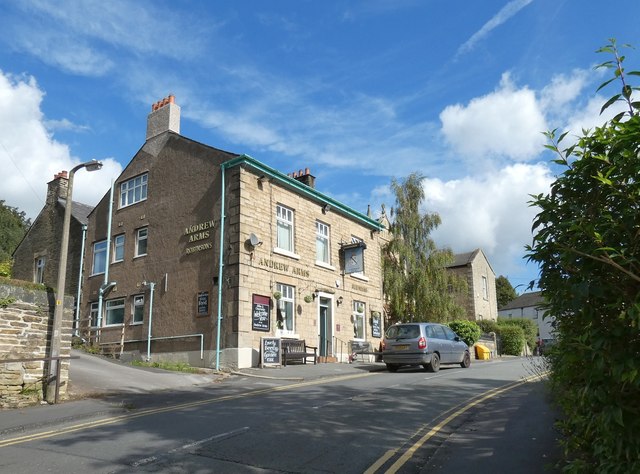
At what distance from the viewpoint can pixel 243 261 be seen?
1912 centimetres

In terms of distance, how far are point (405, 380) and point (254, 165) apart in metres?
10.1

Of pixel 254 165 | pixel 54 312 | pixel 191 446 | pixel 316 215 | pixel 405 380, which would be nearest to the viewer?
pixel 191 446

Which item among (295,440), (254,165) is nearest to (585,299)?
(295,440)

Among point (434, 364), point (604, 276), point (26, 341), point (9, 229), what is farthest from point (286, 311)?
point (9, 229)

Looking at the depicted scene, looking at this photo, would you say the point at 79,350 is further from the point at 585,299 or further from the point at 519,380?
the point at 585,299

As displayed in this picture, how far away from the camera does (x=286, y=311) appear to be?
835 inches

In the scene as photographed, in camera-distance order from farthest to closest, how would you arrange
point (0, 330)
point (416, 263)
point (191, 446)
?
1. point (416, 263)
2. point (0, 330)
3. point (191, 446)

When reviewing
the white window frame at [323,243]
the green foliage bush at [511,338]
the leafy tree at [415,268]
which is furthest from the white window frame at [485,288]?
the white window frame at [323,243]

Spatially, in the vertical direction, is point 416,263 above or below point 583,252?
above

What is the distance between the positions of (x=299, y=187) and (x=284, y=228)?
1.96 meters

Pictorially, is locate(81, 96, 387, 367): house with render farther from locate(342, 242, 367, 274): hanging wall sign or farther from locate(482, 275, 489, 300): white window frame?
locate(482, 275, 489, 300): white window frame

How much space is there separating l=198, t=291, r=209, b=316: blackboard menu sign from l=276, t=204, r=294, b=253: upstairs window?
3.53 m

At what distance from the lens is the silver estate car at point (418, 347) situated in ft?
57.0

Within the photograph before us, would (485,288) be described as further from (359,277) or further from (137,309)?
(137,309)
